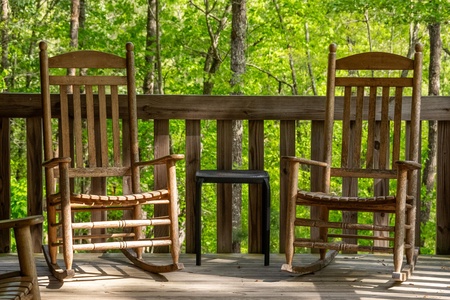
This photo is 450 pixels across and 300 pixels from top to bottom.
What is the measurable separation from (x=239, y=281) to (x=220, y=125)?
874 millimetres

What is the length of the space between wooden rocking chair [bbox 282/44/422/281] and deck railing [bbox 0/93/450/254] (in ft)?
0.47

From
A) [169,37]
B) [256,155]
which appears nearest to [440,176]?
[256,155]

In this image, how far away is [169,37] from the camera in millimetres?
12016

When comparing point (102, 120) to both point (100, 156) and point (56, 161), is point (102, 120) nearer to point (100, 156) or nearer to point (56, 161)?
point (100, 156)

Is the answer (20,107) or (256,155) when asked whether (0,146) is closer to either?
(20,107)

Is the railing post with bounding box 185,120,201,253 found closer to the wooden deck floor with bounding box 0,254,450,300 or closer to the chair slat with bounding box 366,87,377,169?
the wooden deck floor with bounding box 0,254,450,300

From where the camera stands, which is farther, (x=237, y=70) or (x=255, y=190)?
(x=237, y=70)

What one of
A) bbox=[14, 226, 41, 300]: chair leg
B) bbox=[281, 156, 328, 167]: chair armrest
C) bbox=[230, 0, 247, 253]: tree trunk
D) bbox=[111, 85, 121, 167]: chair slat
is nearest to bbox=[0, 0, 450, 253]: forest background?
bbox=[230, 0, 247, 253]: tree trunk

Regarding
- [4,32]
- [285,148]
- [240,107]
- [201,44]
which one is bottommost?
[285,148]

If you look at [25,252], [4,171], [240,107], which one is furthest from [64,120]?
[25,252]

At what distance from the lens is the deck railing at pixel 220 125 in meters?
3.90

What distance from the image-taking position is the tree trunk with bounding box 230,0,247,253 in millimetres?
9539

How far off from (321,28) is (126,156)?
1000 centimetres

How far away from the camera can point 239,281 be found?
11.4 ft
